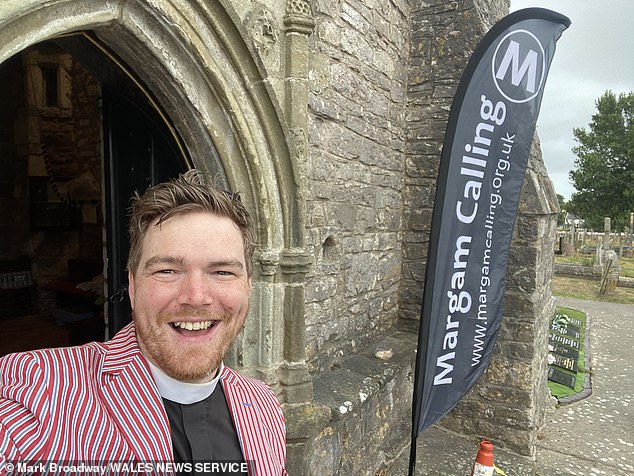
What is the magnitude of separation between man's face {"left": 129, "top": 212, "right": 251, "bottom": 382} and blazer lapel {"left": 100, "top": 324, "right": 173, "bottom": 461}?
0.04 m

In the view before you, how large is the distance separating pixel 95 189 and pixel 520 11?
6.23 meters

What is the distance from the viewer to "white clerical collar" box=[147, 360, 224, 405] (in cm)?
109

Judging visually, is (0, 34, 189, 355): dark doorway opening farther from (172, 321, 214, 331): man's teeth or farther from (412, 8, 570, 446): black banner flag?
(172, 321, 214, 331): man's teeth

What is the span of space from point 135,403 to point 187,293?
0.30 m

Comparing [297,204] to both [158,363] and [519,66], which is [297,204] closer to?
[158,363]

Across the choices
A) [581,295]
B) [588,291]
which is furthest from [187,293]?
[588,291]

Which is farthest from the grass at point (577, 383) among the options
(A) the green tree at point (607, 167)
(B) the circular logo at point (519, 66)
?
(A) the green tree at point (607, 167)

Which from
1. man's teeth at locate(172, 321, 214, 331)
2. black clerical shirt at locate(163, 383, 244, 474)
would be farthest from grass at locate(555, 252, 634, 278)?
man's teeth at locate(172, 321, 214, 331)

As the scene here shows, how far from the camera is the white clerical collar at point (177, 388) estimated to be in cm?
109

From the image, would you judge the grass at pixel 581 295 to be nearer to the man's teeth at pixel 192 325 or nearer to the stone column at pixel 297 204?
the stone column at pixel 297 204

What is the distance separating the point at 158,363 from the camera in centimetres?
107

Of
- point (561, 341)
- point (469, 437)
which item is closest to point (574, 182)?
point (561, 341)

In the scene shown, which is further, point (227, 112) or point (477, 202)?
point (477, 202)

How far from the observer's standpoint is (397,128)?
13.6 ft
